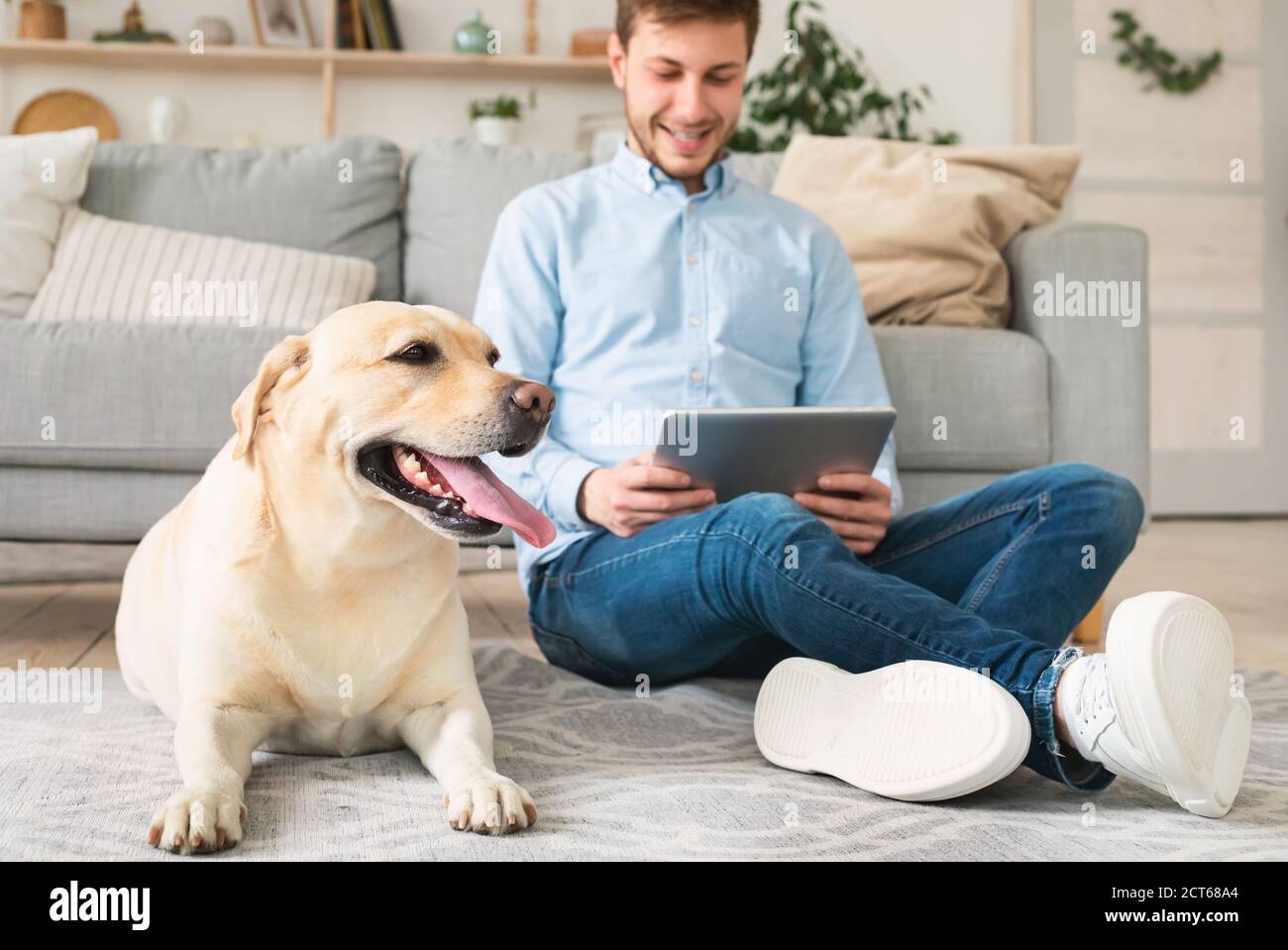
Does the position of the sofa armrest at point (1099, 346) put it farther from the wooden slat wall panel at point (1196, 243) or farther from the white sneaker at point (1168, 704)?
the wooden slat wall panel at point (1196, 243)

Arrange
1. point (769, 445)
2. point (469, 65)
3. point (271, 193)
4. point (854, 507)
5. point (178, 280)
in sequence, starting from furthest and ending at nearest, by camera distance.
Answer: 1. point (469, 65)
2. point (271, 193)
3. point (178, 280)
4. point (854, 507)
5. point (769, 445)

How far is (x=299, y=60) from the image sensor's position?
172 inches

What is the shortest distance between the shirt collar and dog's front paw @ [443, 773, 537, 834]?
968 mm

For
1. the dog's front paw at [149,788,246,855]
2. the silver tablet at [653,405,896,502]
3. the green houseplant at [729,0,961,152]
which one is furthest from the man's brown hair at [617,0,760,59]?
the green houseplant at [729,0,961,152]

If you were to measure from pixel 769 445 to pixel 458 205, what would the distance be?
1.69m

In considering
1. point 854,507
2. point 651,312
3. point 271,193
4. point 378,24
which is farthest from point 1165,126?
point 854,507

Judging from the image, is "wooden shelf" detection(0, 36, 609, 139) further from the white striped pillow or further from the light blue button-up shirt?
the light blue button-up shirt

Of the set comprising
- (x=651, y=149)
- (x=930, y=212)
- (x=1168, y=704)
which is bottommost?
(x=1168, y=704)

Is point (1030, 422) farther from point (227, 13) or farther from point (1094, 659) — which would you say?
point (227, 13)

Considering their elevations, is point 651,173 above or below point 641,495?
above

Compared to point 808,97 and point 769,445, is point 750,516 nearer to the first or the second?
point 769,445

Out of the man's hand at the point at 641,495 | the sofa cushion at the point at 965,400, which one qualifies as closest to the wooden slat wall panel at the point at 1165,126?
the sofa cushion at the point at 965,400
